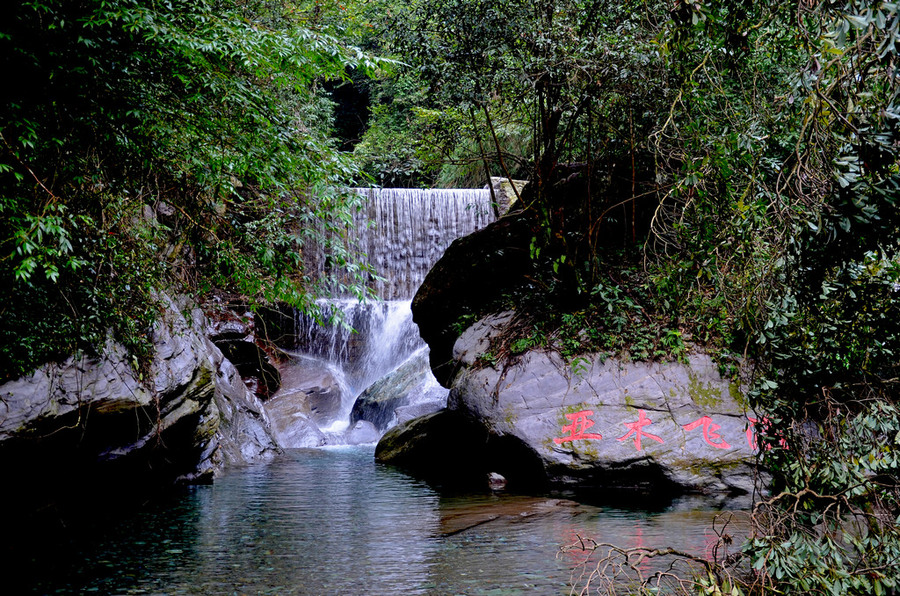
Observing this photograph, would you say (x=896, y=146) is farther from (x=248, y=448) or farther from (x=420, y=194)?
(x=420, y=194)

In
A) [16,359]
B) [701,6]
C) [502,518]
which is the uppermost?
[701,6]

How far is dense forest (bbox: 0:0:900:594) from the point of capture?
2.65 m

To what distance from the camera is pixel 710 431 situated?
7.49 m

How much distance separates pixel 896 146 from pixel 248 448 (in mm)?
10818

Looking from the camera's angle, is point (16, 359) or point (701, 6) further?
point (16, 359)

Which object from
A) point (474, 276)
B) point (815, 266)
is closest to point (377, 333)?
point (474, 276)

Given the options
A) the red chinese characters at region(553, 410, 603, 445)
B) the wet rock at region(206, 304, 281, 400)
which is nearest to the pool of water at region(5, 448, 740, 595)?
the red chinese characters at region(553, 410, 603, 445)

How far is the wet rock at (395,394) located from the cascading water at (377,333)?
0.10ft

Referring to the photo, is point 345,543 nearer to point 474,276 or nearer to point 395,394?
point 474,276

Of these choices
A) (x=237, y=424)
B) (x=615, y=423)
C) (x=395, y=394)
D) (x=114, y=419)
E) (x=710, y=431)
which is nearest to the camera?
(x=114, y=419)

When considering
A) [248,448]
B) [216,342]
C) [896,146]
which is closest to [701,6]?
[896,146]

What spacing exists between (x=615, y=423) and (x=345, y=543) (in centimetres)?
365

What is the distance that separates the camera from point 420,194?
714 inches

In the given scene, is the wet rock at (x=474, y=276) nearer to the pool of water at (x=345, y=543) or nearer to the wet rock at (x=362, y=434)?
the wet rock at (x=362, y=434)
